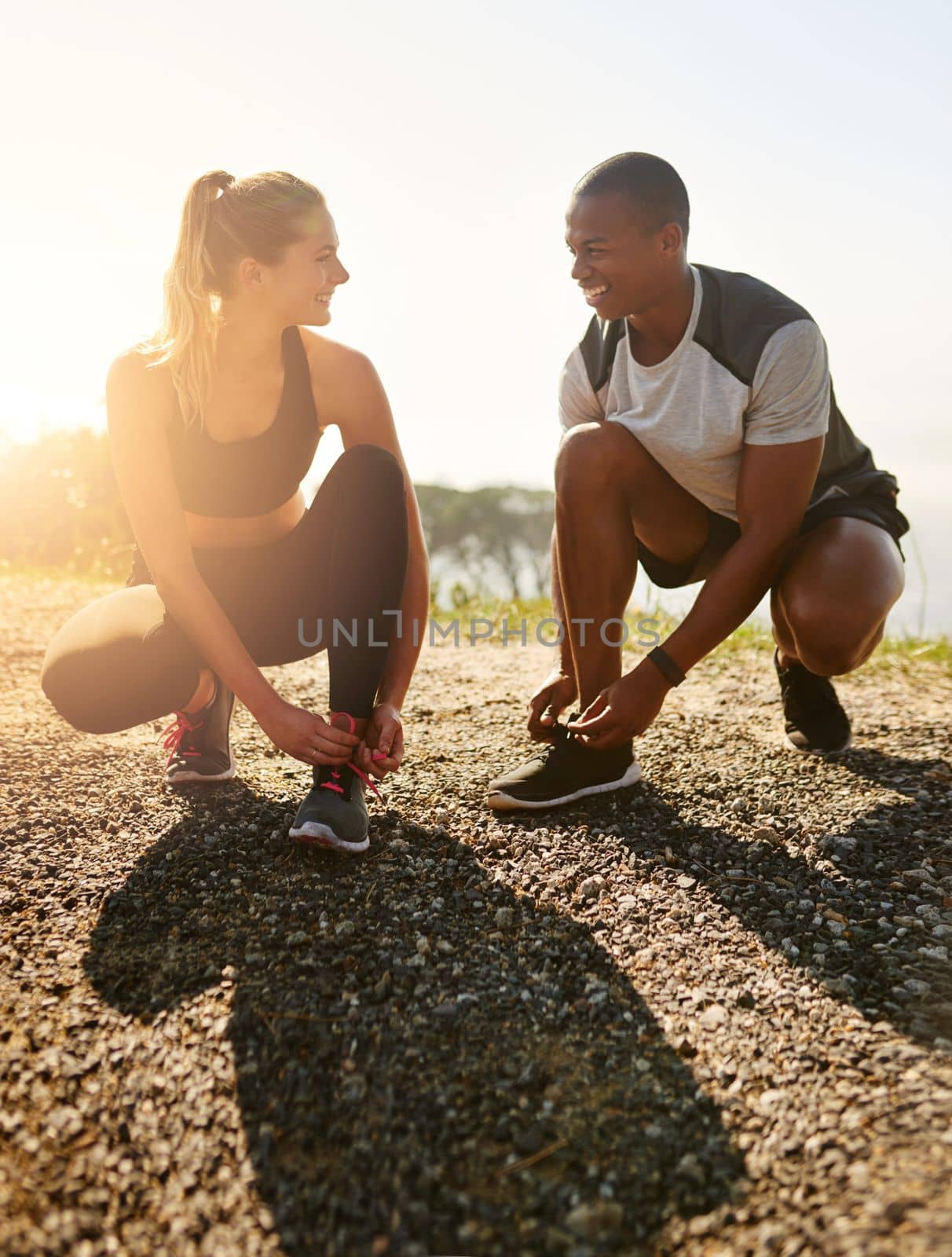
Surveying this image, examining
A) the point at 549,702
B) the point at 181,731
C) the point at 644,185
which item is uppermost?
the point at 644,185

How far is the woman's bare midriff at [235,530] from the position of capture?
2252 mm

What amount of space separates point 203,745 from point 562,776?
90 cm

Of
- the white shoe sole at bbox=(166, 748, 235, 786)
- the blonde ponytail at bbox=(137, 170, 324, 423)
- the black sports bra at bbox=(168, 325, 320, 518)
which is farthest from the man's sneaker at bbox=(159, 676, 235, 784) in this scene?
the blonde ponytail at bbox=(137, 170, 324, 423)

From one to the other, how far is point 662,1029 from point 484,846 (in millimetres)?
643

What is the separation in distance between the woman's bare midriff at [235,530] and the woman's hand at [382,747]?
64cm

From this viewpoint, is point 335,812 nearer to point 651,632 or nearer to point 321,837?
point 321,837

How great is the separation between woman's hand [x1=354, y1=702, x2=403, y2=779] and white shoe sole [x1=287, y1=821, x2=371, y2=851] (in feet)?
0.53

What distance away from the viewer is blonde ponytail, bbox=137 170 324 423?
189cm

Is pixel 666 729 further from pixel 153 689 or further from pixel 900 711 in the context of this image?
pixel 153 689

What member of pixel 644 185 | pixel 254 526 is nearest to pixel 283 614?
pixel 254 526

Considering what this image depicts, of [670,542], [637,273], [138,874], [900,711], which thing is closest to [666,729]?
[670,542]

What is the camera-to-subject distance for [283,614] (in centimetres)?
221

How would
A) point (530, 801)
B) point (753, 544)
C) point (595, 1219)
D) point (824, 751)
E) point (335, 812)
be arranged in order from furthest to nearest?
point (824, 751), point (530, 801), point (753, 544), point (335, 812), point (595, 1219)

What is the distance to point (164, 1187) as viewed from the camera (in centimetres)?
107
